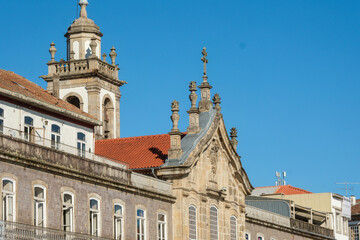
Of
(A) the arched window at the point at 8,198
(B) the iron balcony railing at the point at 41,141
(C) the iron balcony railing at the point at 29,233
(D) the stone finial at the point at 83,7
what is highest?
(D) the stone finial at the point at 83,7

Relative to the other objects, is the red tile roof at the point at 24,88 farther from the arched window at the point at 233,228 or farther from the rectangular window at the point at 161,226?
the arched window at the point at 233,228

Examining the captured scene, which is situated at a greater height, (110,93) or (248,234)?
(110,93)

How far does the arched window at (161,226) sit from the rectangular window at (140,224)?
176 centimetres

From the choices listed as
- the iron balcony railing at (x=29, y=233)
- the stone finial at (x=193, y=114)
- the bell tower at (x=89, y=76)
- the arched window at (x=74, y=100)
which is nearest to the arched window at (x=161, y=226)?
the stone finial at (x=193, y=114)

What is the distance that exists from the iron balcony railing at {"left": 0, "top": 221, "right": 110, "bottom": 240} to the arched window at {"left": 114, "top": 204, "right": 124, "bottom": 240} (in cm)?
465

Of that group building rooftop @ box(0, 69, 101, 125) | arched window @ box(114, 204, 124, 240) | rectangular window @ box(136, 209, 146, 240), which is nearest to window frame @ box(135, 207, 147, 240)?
rectangular window @ box(136, 209, 146, 240)

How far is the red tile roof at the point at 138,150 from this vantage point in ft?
192

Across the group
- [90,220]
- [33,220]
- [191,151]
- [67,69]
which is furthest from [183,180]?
[67,69]

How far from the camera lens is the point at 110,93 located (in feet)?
264

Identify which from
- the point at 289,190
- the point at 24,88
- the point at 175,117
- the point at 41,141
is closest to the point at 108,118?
the point at 289,190

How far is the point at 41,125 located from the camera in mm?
51562

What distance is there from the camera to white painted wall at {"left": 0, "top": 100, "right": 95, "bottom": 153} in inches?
1938

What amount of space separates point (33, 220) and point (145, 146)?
17.1 meters

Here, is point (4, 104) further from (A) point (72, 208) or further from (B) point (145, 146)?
(B) point (145, 146)
